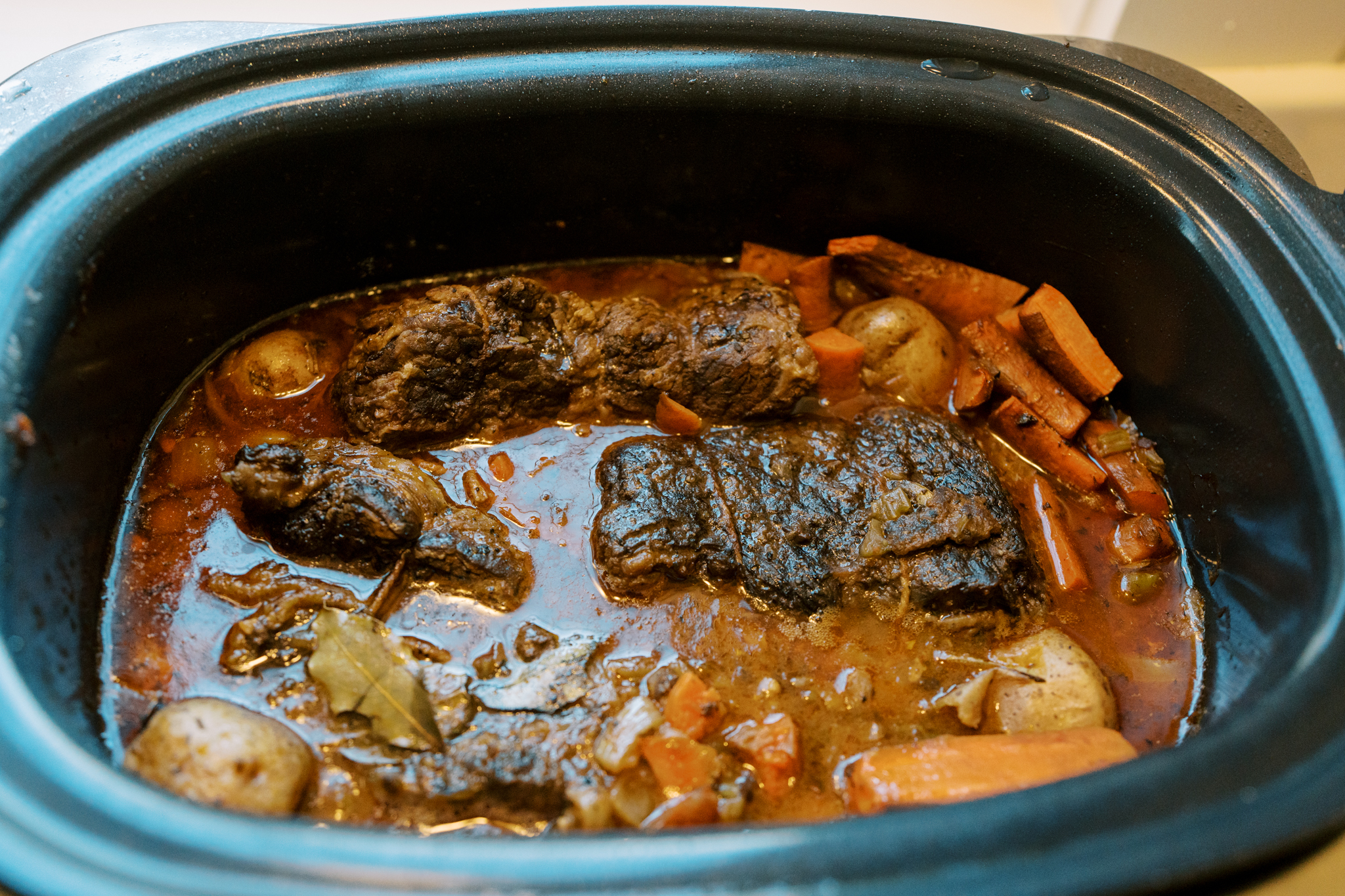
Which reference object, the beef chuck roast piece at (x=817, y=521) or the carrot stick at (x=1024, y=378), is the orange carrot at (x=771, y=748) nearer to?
the beef chuck roast piece at (x=817, y=521)

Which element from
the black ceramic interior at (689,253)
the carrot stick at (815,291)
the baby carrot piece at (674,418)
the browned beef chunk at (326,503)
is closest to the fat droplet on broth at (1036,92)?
the black ceramic interior at (689,253)

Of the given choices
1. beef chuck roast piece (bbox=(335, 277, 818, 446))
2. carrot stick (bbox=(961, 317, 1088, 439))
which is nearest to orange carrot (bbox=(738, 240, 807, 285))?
beef chuck roast piece (bbox=(335, 277, 818, 446))

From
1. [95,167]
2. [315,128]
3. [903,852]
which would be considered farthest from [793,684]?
[95,167]

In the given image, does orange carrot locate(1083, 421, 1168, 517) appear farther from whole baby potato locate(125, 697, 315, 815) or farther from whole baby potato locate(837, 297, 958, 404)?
whole baby potato locate(125, 697, 315, 815)

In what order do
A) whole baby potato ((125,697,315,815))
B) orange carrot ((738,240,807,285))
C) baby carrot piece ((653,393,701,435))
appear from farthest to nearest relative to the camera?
1. orange carrot ((738,240,807,285))
2. baby carrot piece ((653,393,701,435))
3. whole baby potato ((125,697,315,815))

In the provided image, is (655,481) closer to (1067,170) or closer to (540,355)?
(540,355)

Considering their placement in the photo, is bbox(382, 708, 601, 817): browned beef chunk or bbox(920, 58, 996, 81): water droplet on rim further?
bbox(920, 58, 996, 81): water droplet on rim
